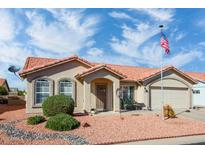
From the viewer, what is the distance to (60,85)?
2134 centimetres

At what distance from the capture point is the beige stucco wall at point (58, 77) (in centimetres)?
2027

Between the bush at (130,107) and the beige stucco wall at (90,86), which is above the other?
the beige stucco wall at (90,86)

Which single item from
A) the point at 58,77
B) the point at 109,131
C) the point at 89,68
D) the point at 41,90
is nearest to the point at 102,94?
the point at 89,68

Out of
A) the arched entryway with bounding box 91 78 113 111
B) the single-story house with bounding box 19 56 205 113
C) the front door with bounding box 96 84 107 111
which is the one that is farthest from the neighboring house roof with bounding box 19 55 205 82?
the front door with bounding box 96 84 107 111

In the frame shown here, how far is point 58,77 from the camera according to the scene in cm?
2130

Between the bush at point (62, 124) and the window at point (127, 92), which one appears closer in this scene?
the bush at point (62, 124)

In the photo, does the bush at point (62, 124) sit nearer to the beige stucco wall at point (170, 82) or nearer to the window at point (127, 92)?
the window at point (127, 92)

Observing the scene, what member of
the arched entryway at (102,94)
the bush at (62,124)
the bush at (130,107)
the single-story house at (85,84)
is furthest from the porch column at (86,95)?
the bush at (62,124)

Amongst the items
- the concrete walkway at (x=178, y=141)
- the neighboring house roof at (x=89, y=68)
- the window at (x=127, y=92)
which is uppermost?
the neighboring house roof at (x=89, y=68)

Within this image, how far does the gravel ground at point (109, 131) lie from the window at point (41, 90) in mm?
4057

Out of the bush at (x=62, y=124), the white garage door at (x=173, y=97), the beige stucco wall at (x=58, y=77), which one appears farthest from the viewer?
the white garage door at (x=173, y=97)

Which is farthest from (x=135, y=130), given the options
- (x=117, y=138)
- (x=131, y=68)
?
(x=131, y=68)

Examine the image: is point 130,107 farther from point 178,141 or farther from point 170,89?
point 178,141
